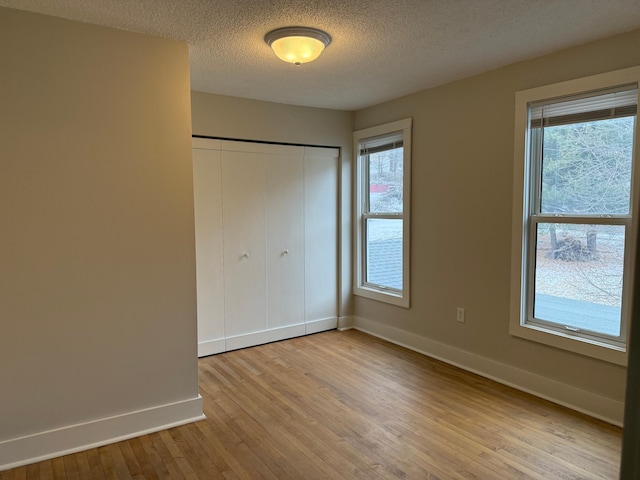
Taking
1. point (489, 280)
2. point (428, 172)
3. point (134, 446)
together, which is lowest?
point (134, 446)

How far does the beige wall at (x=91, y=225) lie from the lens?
2.24 m

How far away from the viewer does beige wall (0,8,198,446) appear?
2236 millimetres

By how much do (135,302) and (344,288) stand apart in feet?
8.57

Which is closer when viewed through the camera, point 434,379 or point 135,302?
point 135,302

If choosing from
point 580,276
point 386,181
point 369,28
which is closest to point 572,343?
point 580,276

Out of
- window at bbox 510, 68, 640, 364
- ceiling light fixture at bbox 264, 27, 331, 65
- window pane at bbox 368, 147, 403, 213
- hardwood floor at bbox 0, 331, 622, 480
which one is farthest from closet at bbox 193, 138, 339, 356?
window at bbox 510, 68, 640, 364

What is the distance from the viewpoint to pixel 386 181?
437 centimetres

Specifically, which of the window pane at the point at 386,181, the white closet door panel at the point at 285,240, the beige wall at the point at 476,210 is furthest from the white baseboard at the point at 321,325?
the window pane at the point at 386,181

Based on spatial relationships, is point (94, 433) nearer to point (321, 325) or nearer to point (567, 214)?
point (321, 325)

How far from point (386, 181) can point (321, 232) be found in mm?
866

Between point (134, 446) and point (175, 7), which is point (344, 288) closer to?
point (134, 446)

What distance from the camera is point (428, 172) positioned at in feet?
12.6

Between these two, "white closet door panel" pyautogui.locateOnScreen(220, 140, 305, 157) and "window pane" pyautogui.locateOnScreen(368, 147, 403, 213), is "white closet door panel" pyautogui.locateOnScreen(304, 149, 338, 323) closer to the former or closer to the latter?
"white closet door panel" pyautogui.locateOnScreen(220, 140, 305, 157)

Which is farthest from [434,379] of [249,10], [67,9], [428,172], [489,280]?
[67,9]
